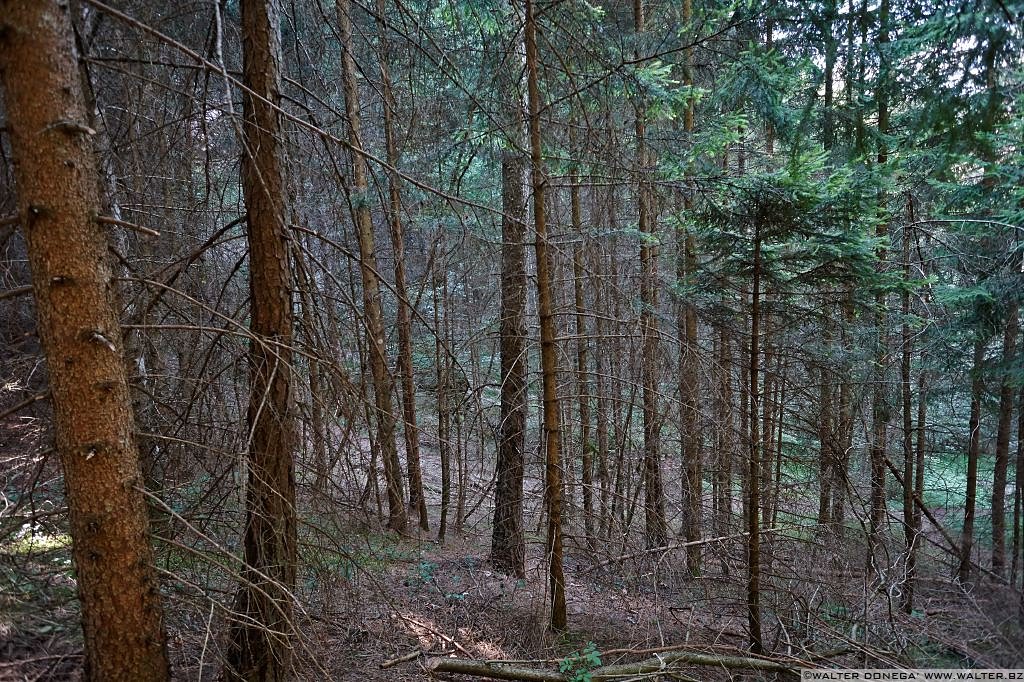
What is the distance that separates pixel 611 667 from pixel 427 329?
10.1 ft

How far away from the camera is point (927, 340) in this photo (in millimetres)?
7977

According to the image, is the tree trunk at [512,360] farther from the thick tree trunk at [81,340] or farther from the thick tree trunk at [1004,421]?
the thick tree trunk at [1004,421]

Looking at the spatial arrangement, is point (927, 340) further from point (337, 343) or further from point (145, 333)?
point (145, 333)

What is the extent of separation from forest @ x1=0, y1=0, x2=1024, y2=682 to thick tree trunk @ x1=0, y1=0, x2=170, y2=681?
0.01 meters

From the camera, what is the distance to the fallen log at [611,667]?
4234 mm

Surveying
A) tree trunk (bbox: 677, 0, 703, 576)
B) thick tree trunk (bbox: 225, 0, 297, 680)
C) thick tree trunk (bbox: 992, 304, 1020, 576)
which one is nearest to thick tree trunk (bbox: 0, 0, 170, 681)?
thick tree trunk (bbox: 225, 0, 297, 680)

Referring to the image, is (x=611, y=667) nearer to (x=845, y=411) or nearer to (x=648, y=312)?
(x=648, y=312)

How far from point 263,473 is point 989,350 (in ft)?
30.0

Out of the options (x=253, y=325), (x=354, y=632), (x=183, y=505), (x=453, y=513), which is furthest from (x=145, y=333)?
(x=453, y=513)

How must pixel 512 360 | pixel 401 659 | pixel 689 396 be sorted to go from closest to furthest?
1. pixel 401 659
2. pixel 689 396
3. pixel 512 360

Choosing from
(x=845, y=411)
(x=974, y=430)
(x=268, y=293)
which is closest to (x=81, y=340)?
(x=268, y=293)

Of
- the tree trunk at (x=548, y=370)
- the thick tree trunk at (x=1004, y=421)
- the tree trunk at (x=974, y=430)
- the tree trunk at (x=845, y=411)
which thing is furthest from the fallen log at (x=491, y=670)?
the tree trunk at (x=974, y=430)

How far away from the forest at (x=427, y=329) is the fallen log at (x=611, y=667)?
30mm

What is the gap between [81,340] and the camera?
7.42 feet
